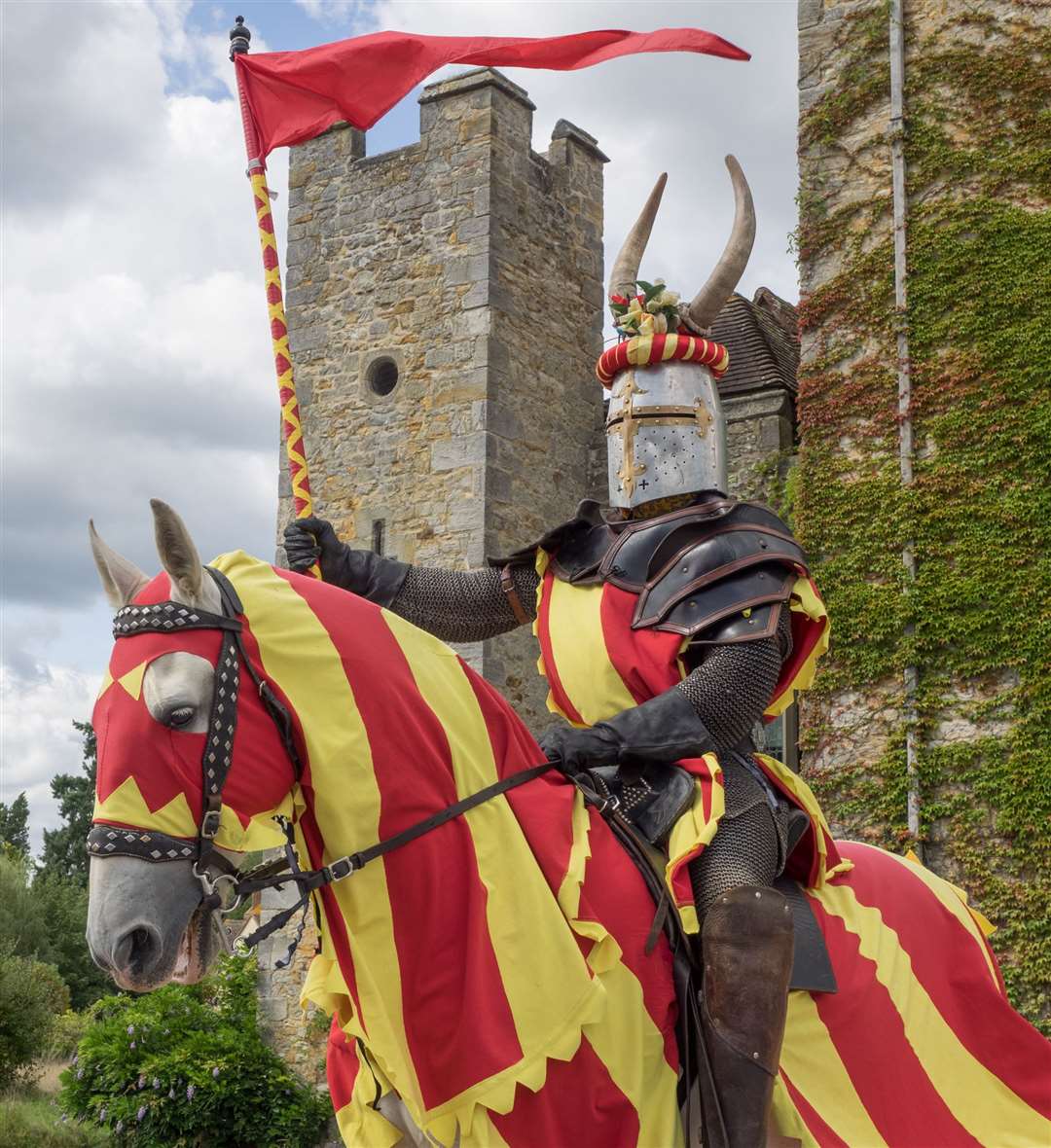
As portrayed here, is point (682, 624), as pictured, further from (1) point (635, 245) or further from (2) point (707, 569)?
(1) point (635, 245)

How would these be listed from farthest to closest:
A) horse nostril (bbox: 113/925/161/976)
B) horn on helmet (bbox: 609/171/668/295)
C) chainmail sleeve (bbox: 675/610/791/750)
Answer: horn on helmet (bbox: 609/171/668/295)
chainmail sleeve (bbox: 675/610/791/750)
horse nostril (bbox: 113/925/161/976)

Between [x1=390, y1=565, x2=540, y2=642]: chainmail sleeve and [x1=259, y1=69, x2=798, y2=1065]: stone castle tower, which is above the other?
[x1=259, y1=69, x2=798, y2=1065]: stone castle tower

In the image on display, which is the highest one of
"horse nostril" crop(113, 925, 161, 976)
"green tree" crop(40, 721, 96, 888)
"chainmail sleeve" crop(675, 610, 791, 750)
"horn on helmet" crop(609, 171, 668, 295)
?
"horn on helmet" crop(609, 171, 668, 295)

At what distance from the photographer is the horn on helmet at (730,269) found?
12.1 ft

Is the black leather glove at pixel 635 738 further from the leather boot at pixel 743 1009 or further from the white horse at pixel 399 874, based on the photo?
the leather boot at pixel 743 1009

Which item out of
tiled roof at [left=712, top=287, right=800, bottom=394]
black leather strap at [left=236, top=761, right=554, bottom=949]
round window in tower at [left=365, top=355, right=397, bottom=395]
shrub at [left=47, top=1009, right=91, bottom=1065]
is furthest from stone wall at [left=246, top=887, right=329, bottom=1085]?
black leather strap at [left=236, top=761, right=554, bottom=949]

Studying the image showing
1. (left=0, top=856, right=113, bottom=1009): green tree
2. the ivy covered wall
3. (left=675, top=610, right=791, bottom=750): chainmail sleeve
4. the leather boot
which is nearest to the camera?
the leather boot

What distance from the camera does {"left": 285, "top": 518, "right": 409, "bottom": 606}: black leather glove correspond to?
341 centimetres

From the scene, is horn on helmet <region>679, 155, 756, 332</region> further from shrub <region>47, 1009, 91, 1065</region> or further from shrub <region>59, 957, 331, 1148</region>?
shrub <region>47, 1009, 91, 1065</region>

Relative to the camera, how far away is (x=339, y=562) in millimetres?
3527

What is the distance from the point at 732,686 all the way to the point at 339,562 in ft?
3.81

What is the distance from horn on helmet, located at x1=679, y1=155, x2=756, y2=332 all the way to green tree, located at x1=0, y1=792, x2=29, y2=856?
82.3 feet

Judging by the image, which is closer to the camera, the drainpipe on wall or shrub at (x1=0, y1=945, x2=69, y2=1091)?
the drainpipe on wall

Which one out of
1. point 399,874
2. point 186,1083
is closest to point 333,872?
point 399,874
